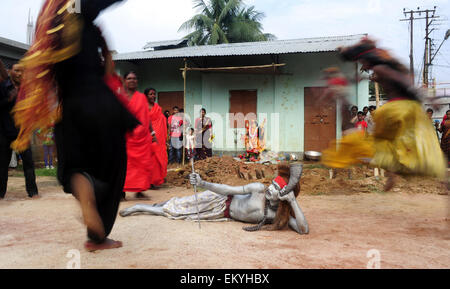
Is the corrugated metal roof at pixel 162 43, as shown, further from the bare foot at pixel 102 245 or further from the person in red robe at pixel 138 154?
the bare foot at pixel 102 245

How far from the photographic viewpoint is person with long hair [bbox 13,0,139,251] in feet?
7.51

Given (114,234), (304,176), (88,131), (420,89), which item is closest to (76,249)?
(114,234)

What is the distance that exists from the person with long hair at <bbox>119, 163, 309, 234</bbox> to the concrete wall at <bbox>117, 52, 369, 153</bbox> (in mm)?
7948

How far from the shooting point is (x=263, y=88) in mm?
11953

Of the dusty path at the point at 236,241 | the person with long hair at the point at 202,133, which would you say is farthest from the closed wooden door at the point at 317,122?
the dusty path at the point at 236,241

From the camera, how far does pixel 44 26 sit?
2291 mm

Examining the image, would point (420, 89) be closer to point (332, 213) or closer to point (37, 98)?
point (332, 213)

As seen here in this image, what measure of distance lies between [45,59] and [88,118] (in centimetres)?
47

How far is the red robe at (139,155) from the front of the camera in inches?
199

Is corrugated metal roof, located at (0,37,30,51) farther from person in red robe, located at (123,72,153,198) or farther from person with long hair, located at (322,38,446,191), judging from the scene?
person with long hair, located at (322,38,446,191)

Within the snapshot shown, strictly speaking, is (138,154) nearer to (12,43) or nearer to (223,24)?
(12,43)

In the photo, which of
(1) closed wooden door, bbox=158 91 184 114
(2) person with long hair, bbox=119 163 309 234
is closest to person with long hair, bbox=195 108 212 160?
(1) closed wooden door, bbox=158 91 184 114

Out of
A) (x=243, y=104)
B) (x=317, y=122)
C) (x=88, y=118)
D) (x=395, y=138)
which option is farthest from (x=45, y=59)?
(x=317, y=122)

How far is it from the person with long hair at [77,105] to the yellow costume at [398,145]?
2044 millimetres
